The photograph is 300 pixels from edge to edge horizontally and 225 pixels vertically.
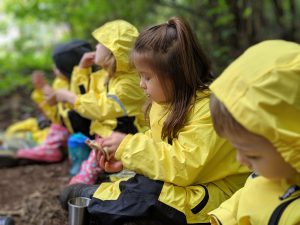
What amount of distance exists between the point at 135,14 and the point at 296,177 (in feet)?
16.7

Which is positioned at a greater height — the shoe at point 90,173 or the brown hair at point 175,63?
the brown hair at point 175,63

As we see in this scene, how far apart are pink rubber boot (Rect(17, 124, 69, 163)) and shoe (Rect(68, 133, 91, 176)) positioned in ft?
2.10

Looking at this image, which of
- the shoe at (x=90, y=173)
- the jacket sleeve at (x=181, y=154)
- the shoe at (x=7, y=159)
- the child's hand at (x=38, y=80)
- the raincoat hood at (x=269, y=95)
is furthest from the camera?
the child's hand at (x=38, y=80)

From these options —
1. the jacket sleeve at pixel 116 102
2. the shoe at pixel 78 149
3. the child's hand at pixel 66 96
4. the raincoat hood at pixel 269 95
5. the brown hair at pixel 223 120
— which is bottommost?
the shoe at pixel 78 149

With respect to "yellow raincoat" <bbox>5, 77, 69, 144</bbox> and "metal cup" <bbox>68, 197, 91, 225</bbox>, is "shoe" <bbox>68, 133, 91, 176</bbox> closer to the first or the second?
"yellow raincoat" <bbox>5, 77, 69, 144</bbox>

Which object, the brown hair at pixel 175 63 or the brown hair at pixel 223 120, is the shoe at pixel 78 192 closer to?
the brown hair at pixel 175 63

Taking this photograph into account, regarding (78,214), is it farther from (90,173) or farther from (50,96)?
(50,96)

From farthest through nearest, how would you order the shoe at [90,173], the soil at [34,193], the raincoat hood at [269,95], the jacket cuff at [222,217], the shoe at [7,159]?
the shoe at [7,159], the shoe at [90,173], the soil at [34,193], the jacket cuff at [222,217], the raincoat hood at [269,95]

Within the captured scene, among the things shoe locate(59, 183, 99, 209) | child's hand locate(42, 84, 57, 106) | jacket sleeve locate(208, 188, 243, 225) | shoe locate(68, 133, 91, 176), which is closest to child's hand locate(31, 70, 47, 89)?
child's hand locate(42, 84, 57, 106)

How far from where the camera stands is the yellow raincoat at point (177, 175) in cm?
210

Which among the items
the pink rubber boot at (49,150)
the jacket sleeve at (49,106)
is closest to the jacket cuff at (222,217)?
the pink rubber boot at (49,150)

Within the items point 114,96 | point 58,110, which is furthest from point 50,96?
point 114,96

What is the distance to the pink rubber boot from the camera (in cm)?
432

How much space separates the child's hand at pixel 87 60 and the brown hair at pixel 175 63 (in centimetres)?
148
